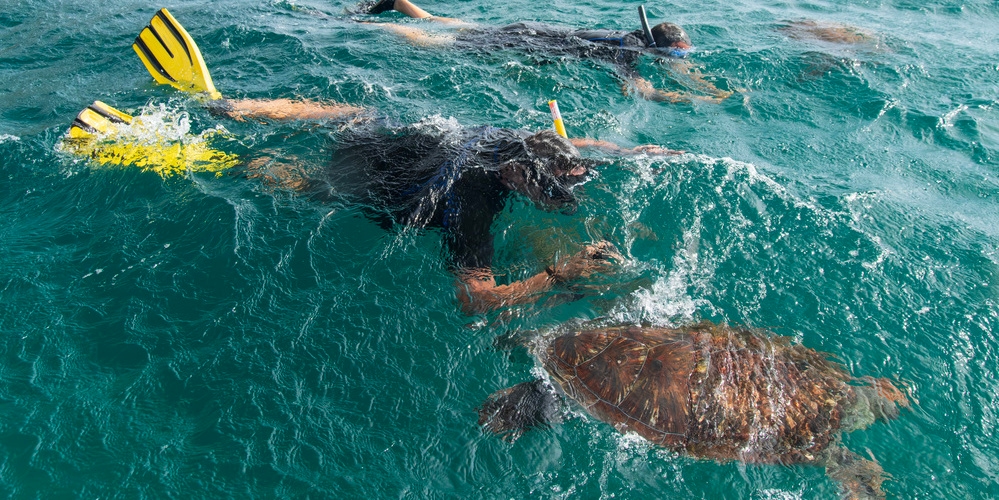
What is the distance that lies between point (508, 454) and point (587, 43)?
6.78m

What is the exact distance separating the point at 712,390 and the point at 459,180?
8.17ft

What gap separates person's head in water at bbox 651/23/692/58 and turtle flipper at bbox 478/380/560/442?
252 inches

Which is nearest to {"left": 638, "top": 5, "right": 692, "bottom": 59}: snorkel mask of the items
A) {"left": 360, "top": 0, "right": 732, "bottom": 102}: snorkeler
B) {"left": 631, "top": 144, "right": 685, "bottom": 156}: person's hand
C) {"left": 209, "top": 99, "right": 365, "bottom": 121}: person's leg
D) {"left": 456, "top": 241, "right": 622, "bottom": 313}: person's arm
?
{"left": 360, "top": 0, "right": 732, "bottom": 102}: snorkeler

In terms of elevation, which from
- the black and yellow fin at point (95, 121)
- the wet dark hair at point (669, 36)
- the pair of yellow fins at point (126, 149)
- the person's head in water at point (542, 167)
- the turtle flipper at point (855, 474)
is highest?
the wet dark hair at point (669, 36)

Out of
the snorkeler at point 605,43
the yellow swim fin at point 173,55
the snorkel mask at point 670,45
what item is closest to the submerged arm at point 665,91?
the snorkeler at point 605,43

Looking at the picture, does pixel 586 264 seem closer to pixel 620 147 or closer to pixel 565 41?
pixel 620 147

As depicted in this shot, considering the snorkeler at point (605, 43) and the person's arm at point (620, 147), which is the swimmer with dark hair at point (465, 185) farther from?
the snorkeler at point (605, 43)

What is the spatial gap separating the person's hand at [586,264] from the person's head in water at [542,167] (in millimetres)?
548

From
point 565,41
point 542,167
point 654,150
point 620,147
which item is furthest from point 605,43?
point 542,167

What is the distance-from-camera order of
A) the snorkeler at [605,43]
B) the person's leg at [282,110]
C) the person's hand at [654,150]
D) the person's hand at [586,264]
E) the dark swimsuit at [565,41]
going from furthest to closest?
the dark swimsuit at [565,41], the snorkeler at [605,43], the person's leg at [282,110], the person's hand at [654,150], the person's hand at [586,264]

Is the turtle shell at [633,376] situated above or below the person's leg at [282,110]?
below

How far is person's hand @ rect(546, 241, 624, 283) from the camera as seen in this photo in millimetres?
4598

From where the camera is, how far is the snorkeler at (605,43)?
7961 millimetres

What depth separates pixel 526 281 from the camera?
455 cm
